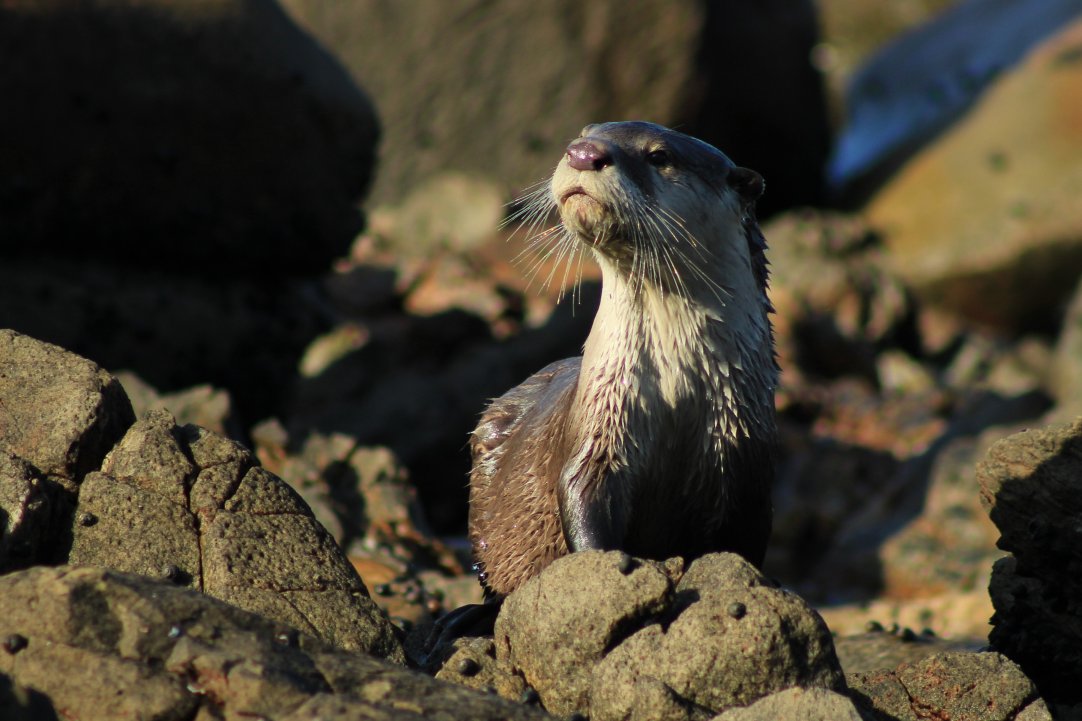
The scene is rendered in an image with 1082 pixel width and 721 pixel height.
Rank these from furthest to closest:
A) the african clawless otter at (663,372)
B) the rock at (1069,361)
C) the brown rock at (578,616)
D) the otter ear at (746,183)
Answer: the rock at (1069,361), the otter ear at (746,183), the african clawless otter at (663,372), the brown rock at (578,616)

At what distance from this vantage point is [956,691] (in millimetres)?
4191

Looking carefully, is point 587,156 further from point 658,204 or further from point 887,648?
point 887,648

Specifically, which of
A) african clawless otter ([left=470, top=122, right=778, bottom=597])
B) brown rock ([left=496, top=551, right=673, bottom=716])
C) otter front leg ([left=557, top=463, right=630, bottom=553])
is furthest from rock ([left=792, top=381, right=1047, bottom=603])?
brown rock ([left=496, top=551, right=673, bottom=716])

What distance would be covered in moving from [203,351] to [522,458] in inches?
170

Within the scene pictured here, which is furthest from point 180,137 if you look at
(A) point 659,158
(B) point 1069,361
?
(B) point 1069,361

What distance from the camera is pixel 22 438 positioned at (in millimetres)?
4359

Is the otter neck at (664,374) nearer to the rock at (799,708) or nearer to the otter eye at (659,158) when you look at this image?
the otter eye at (659,158)

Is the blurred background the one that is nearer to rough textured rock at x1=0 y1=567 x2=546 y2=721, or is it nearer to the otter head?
the otter head

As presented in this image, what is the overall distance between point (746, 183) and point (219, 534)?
2121 mm

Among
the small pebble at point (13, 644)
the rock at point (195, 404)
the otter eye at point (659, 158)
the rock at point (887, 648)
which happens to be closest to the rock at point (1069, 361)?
the rock at point (887, 648)

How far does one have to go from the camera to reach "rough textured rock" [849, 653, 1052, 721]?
4.12m

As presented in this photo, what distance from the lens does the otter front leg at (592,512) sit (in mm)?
4715

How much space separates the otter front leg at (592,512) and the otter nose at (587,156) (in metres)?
0.97

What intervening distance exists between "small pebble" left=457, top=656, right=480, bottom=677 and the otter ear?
1911mm
